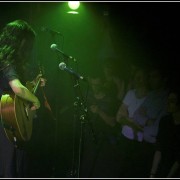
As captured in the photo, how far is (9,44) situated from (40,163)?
82.1 inches

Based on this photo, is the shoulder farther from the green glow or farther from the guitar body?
the green glow

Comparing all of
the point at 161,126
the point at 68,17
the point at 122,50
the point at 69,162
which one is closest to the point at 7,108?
the point at 161,126

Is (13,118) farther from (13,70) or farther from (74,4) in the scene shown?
(74,4)

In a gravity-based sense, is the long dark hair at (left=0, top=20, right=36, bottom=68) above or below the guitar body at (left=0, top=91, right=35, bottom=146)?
above

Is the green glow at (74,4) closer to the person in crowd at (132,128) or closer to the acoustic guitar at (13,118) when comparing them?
the person in crowd at (132,128)

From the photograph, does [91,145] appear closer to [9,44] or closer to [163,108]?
[163,108]

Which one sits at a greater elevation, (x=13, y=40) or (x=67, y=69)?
(x=13, y=40)

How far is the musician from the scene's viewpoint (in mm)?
3162

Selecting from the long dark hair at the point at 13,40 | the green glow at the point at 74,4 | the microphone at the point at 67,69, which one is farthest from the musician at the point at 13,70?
the green glow at the point at 74,4

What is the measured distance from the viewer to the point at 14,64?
3209 millimetres

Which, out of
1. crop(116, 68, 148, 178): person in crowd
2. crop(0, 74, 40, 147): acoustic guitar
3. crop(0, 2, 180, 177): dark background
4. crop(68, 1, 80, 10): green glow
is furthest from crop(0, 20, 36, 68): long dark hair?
crop(68, 1, 80, 10): green glow

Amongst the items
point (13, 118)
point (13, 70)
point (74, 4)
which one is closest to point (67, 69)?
point (13, 70)

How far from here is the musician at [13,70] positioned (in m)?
3.16

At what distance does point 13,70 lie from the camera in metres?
3.17
